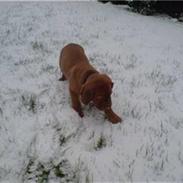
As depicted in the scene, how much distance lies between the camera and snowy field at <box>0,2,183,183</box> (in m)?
3.14

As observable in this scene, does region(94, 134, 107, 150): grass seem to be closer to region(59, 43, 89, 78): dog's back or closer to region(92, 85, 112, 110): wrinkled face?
region(92, 85, 112, 110): wrinkled face

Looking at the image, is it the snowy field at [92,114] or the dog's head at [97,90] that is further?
the dog's head at [97,90]

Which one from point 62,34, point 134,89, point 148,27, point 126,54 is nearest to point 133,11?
point 148,27

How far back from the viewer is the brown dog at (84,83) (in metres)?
3.32

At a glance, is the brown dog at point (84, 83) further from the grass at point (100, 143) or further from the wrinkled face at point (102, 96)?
the grass at point (100, 143)

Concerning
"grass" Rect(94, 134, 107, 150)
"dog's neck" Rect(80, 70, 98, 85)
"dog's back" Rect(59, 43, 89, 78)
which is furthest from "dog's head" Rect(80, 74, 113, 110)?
"dog's back" Rect(59, 43, 89, 78)

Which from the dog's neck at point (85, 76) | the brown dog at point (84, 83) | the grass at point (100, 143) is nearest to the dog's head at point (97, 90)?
the brown dog at point (84, 83)

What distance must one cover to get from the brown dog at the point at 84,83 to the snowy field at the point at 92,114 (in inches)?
9.7

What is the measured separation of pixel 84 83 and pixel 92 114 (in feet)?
1.96

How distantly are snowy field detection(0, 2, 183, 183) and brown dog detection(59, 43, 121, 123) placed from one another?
25 centimetres

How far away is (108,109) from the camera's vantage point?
3703mm

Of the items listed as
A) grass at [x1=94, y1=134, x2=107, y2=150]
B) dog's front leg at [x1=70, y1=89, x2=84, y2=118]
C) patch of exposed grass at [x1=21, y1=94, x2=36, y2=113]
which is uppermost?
dog's front leg at [x1=70, y1=89, x2=84, y2=118]

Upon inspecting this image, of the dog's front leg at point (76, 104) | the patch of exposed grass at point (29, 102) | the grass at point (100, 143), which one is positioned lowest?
the grass at point (100, 143)

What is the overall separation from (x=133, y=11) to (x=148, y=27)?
3.00m
